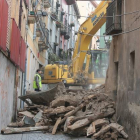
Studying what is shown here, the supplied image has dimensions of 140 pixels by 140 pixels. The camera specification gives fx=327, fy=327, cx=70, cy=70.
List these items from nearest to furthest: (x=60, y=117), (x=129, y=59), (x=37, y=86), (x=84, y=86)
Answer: (x=129, y=59) < (x=60, y=117) < (x=37, y=86) < (x=84, y=86)

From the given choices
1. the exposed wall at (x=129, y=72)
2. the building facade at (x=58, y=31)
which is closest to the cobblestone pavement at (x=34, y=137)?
the exposed wall at (x=129, y=72)

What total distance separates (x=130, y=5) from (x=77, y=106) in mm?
3883

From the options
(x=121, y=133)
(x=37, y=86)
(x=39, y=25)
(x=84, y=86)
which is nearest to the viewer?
(x=121, y=133)

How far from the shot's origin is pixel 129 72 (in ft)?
29.5

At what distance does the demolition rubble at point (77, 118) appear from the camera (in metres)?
8.62

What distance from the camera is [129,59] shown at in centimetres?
907

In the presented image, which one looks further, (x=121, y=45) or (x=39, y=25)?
(x=39, y=25)

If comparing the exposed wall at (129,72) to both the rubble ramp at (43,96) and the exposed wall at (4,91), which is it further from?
the exposed wall at (4,91)

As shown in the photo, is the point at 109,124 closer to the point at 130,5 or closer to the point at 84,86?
the point at 130,5

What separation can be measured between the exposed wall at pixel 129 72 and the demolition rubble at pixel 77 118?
1.27 ft

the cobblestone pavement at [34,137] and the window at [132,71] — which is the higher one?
the window at [132,71]

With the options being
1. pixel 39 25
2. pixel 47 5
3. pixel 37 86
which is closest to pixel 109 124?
pixel 37 86

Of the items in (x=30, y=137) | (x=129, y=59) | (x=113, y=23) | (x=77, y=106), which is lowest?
(x=30, y=137)

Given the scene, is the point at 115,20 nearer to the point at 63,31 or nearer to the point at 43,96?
the point at 43,96
